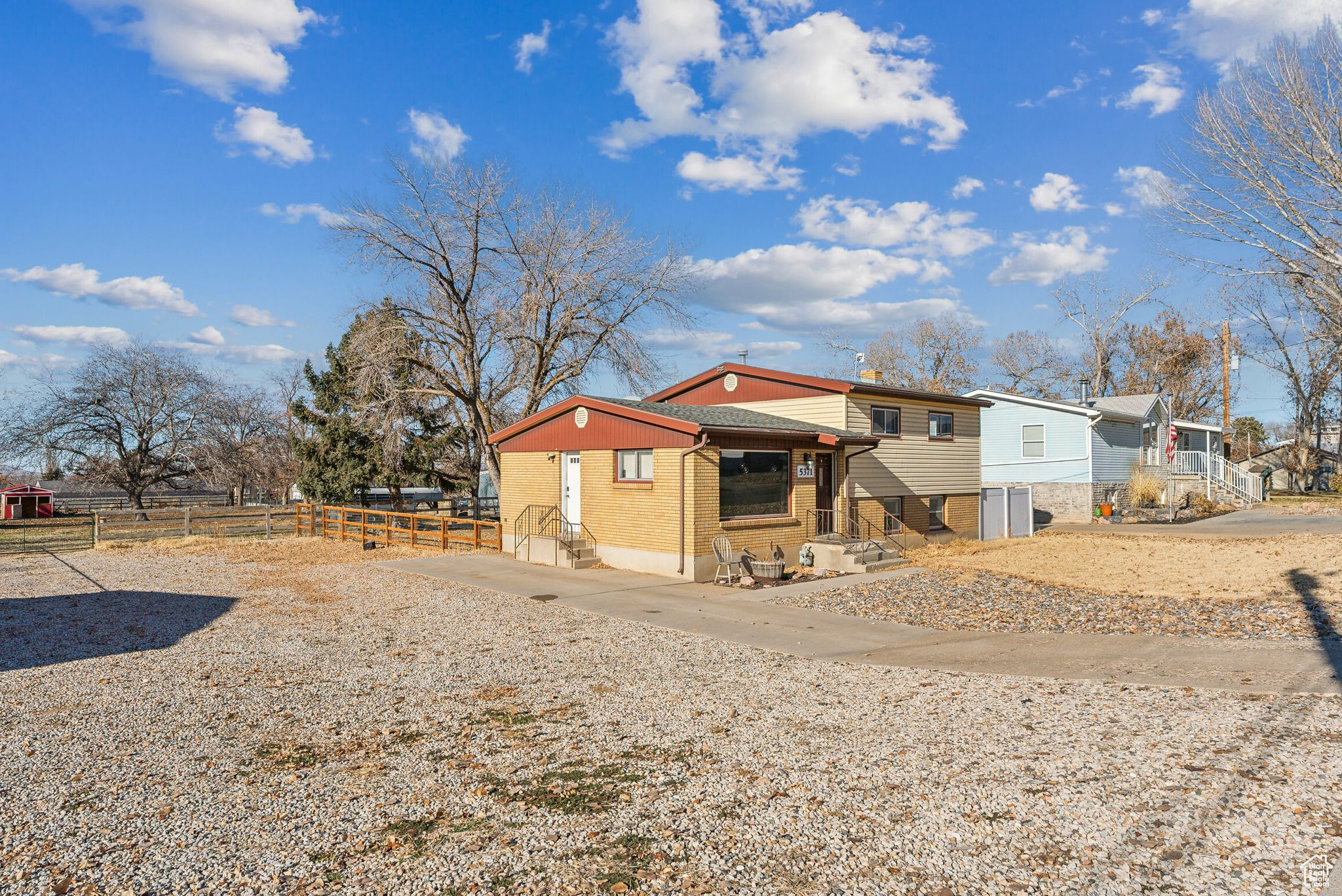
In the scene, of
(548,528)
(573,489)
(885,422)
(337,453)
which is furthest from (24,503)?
(885,422)

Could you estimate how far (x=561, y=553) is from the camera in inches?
709

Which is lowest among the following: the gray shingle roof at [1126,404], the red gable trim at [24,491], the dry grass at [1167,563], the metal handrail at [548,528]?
the dry grass at [1167,563]

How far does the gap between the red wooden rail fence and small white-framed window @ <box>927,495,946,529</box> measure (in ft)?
40.1

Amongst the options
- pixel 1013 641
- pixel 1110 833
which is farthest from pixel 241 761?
pixel 1013 641

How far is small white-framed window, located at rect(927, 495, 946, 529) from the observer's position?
22.4 meters

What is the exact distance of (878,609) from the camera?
484 inches

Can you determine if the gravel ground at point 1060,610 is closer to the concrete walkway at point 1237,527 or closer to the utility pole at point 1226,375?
the concrete walkway at point 1237,527

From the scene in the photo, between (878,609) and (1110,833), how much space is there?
802 centimetres

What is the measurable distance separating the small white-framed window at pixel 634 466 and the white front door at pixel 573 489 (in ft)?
4.50

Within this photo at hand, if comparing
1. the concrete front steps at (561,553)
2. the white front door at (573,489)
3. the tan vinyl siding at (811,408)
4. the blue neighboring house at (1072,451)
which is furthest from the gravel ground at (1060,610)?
the blue neighboring house at (1072,451)

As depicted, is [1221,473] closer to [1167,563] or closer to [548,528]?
[1167,563]

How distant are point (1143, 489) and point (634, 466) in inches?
923

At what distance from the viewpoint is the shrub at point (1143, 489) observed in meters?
30.1

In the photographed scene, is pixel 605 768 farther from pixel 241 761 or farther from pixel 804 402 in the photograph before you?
pixel 804 402
